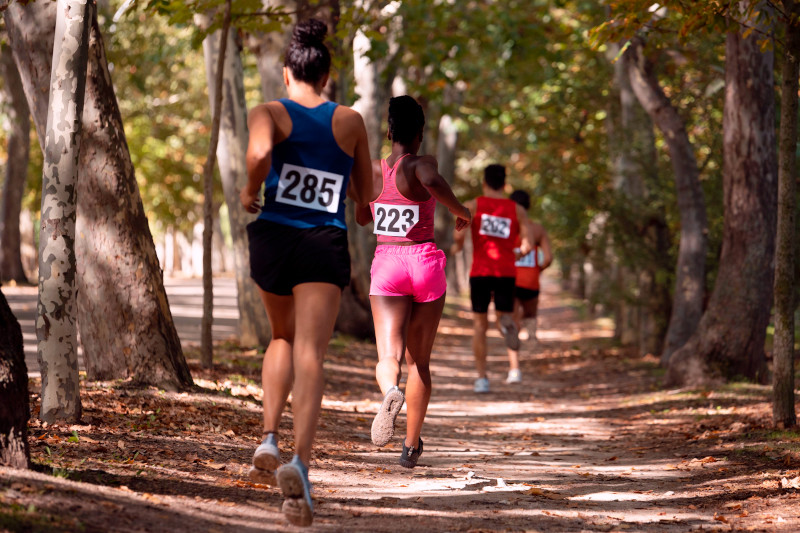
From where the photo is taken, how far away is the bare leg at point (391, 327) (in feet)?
20.3

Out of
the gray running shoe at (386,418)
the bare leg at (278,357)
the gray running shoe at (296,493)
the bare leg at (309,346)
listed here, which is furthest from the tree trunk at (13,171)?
the gray running shoe at (296,493)

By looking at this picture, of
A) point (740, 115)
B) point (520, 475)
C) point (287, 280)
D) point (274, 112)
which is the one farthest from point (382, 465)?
point (740, 115)

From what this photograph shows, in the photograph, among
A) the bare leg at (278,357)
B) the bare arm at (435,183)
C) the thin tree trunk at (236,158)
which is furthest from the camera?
the thin tree trunk at (236,158)

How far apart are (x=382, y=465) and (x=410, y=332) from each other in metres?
1.20

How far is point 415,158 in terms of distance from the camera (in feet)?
20.5

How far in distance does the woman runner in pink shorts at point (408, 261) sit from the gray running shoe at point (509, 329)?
552cm

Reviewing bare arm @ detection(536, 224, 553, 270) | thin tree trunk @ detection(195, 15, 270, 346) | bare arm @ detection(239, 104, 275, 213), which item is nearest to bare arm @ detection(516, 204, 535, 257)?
bare arm @ detection(536, 224, 553, 270)

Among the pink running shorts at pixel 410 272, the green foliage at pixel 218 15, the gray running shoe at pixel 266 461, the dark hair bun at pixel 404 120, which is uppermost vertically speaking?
the green foliage at pixel 218 15

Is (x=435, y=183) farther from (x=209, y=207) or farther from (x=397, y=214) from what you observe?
(x=209, y=207)

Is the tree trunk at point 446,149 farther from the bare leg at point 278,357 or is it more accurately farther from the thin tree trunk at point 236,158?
the bare leg at point 278,357

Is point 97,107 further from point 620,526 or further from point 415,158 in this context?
point 620,526

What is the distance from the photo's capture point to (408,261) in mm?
6234

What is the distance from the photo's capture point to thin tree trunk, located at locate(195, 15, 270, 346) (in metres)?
12.6

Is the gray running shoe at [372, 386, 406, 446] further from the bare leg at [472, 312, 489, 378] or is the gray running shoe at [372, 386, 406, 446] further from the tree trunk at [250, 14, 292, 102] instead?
the tree trunk at [250, 14, 292, 102]
